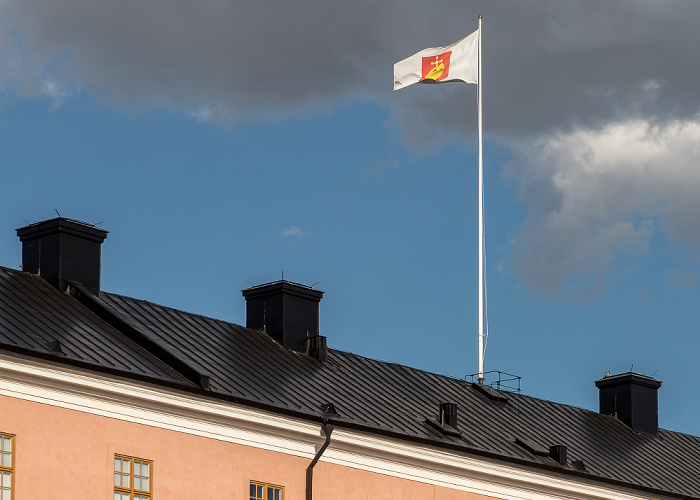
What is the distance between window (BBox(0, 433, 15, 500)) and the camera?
27891 mm

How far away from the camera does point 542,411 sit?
45.2 metres

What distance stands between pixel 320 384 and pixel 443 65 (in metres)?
16.7

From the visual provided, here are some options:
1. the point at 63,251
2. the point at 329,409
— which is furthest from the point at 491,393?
the point at 63,251

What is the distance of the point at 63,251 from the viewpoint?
35344 mm

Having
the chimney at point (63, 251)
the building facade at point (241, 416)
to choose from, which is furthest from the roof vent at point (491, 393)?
the chimney at point (63, 251)

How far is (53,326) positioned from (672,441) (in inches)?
961

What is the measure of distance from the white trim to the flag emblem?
1634cm

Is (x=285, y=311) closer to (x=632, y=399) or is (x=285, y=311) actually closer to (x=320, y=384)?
(x=320, y=384)

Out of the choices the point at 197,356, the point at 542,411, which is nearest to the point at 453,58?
the point at 542,411

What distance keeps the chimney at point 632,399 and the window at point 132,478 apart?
74.7 ft

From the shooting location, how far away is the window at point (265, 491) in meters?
32.4

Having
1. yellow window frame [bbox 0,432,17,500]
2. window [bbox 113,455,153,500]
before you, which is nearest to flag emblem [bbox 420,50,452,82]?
window [bbox 113,455,153,500]

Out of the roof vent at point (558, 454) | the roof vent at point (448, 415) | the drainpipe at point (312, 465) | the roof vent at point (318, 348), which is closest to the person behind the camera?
the drainpipe at point (312, 465)

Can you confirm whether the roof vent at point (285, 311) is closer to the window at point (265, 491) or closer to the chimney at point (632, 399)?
the window at point (265, 491)
